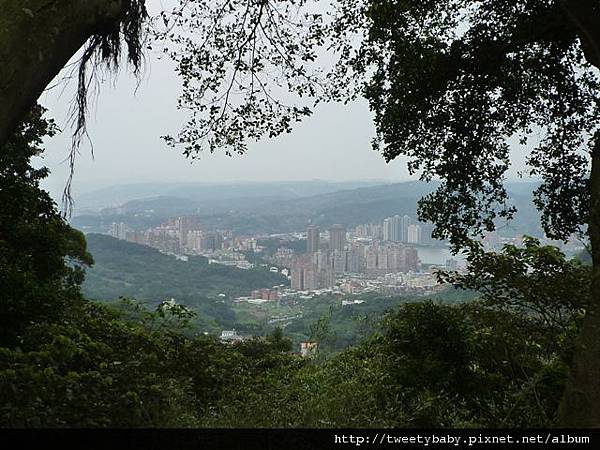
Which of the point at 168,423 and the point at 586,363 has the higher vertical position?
the point at 586,363

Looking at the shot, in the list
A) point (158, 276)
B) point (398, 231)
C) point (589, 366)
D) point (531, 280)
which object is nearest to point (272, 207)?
point (158, 276)

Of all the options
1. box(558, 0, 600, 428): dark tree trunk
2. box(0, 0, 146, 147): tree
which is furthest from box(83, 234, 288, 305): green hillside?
box(0, 0, 146, 147): tree

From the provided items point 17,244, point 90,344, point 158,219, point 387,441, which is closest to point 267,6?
point 90,344

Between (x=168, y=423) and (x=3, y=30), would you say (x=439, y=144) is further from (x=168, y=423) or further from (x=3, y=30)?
(x=3, y=30)

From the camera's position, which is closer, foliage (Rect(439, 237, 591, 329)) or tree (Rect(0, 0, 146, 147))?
tree (Rect(0, 0, 146, 147))

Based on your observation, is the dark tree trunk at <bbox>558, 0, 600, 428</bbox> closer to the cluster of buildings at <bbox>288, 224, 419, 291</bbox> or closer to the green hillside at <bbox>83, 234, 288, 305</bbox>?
the cluster of buildings at <bbox>288, 224, 419, 291</bbox>

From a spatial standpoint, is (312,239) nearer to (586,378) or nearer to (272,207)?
(272,207)

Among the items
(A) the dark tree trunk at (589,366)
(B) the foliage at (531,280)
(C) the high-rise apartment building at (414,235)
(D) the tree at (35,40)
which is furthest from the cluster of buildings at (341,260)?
(D) the tree at (35,40)
